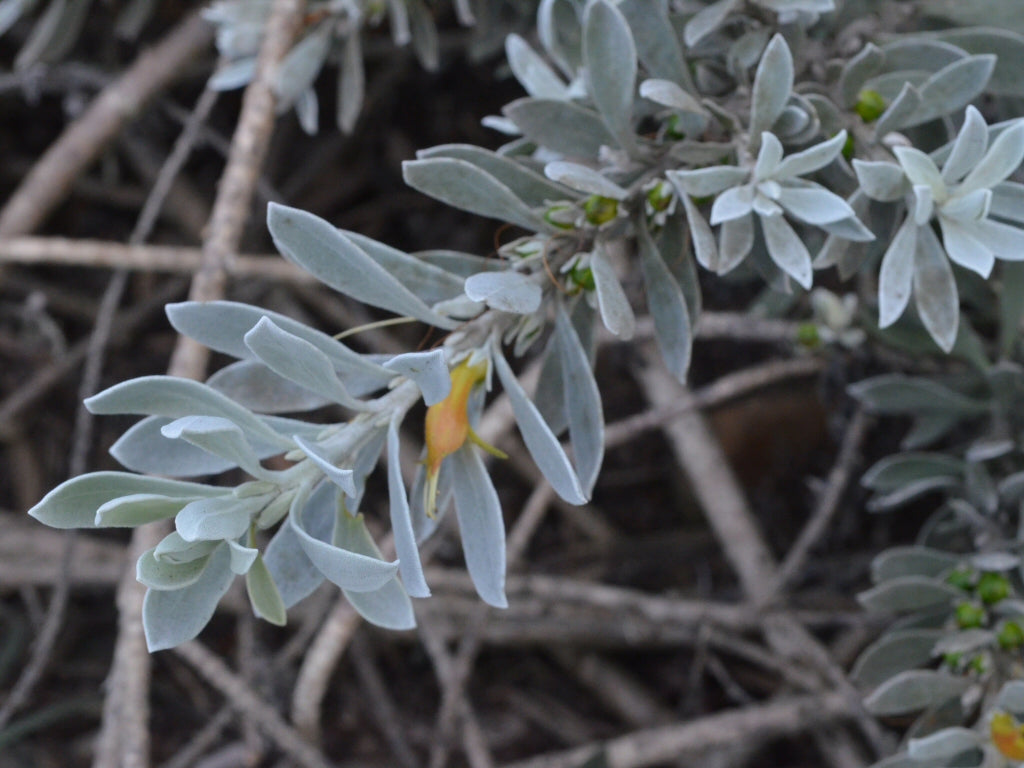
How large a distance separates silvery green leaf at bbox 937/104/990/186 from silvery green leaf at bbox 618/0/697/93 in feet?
0.64

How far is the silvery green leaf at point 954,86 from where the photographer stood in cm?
65

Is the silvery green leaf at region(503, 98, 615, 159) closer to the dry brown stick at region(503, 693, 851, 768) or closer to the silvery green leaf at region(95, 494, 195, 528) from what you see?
the silvery green leaf at region(95, 494, 195, 528)

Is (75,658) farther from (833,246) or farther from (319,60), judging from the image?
(833,246)

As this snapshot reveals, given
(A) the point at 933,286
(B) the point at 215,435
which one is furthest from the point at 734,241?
(B) the point at 215,435

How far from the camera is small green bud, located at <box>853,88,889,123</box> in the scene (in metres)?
0.70

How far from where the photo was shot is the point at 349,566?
0.46 meters

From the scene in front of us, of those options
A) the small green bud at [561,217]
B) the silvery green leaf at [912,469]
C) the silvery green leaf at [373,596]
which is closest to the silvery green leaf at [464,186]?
the small green bud at [561,217]

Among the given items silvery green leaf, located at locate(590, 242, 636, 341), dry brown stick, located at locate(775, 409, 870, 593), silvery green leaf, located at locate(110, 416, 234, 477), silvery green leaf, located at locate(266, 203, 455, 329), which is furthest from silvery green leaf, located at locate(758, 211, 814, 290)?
dry brown stick, located at locate(775, 409, 870, 593)

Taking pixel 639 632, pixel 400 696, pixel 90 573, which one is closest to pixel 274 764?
pixel 400 696

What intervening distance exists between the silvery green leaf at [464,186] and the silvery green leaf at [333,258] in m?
0.07

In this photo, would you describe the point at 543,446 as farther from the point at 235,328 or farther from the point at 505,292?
the point at 235,328

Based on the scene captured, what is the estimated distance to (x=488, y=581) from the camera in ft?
1.86

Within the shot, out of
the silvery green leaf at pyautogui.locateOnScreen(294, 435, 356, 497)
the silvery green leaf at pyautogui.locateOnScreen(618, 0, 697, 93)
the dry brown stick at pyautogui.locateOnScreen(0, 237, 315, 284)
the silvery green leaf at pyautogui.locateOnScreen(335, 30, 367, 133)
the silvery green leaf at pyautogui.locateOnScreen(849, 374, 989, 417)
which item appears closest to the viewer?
the silvery green leaf at pyautogui.locateOnScreen(294, 435, 356, 497)

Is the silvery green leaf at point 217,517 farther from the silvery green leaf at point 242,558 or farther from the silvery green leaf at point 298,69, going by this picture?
the silvery green leaf at point 298,69
